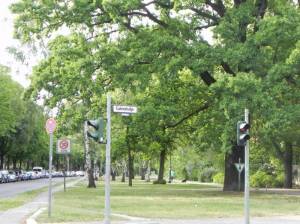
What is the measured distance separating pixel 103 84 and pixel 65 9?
4.90 metres

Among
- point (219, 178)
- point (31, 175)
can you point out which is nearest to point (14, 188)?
point (219, 178)

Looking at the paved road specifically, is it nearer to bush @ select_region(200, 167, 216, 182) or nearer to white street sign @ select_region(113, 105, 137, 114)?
white street sign @ select_region(113, 105, 137, 114)

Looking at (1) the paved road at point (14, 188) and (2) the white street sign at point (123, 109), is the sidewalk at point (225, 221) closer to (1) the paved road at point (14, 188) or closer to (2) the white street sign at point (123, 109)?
(2) the white street sign at point (123, 109)

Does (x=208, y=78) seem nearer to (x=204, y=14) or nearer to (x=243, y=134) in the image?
(x=204, y=14)

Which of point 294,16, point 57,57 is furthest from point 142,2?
point 294,16

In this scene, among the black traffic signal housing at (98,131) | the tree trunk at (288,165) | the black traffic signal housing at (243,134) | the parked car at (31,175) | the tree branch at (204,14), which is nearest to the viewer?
the black traffic signal housing at (98,131)

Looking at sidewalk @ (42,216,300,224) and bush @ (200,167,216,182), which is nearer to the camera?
sidewalk @ (42,216,300,224)

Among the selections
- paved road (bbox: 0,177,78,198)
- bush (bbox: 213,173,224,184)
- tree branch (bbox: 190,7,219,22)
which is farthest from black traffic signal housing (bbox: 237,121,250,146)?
bush (bbox: 213,173,224,184)

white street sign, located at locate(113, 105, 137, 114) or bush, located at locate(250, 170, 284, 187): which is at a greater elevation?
white street sign, located at locate(113, 105, 137, 114)

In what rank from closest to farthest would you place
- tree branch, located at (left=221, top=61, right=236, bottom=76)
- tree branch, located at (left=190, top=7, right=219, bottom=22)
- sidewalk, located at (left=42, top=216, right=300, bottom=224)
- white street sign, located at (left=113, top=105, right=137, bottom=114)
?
white street sign, located at (left=113, top=105, right=137, bottom=114)
sidewalk, located at (left=42, top=216, right=300, bottom=224)
tree branch, located at (left=221, top=61, right=236, bottom=76)
tree branch, located at (left=190, top=7, right=219, bottom=22)

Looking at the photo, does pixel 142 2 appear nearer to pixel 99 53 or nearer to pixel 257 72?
pixel 99 53

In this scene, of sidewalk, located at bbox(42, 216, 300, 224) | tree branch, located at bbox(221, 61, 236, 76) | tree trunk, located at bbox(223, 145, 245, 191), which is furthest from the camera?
tree trunk, located at bbox(223, 145, 245, 191)

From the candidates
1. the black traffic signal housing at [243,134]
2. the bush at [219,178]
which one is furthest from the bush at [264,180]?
the black traffic signal housing at [243,134]

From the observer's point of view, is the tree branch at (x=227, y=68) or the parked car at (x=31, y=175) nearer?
the tree branch at (x=227, y=68)
